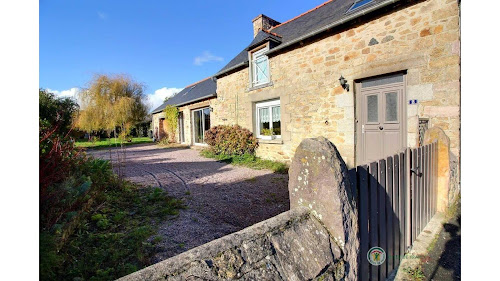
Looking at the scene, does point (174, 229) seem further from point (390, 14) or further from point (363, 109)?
point (390, 14)

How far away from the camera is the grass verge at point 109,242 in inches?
71.7

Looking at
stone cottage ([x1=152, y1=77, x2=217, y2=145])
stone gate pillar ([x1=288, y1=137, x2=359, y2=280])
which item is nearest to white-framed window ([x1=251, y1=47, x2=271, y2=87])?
stone cottage ([x1=152, y1=77, x2=217, y2=145])

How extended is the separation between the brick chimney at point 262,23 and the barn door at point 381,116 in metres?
6.44

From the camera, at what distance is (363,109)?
5930 mm

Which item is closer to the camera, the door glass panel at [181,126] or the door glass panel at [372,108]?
the door glass panel at [372,108]

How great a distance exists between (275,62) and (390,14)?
3.72 m

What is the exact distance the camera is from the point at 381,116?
5.61 metres

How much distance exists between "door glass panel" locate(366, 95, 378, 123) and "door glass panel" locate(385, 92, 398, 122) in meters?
0.23

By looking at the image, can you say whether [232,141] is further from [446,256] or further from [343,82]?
[446,256]

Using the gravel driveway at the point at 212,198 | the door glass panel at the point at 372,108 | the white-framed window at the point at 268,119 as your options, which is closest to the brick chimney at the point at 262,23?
the white-framed window at the point at 268,119

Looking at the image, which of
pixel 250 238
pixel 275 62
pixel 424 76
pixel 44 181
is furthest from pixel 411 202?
pixel 275 62

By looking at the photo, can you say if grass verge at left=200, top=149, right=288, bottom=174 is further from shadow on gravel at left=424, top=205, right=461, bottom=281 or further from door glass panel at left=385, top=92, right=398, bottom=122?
shadow on gravel at left=424, top=205, right=461, bottom=281

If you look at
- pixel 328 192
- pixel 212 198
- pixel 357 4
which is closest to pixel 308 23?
pixel 357 4

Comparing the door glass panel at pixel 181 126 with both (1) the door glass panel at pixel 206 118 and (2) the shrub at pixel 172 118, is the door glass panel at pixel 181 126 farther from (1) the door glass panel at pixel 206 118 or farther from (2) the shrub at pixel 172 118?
(1) the door glass panel at pixel 206 118
